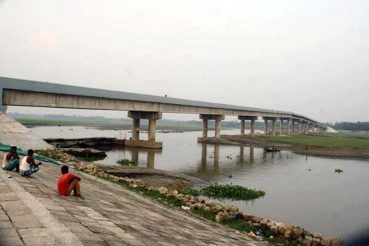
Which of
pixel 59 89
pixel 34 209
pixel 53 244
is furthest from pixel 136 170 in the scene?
pixel 53 244

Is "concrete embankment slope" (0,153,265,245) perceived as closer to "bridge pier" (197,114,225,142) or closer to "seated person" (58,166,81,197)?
"seated person" (58,166,81,197)

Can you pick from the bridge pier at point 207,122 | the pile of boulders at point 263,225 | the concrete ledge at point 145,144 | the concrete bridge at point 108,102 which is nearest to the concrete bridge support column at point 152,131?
the concrete bridge at point 108,102

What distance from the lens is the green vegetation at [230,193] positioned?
2341 centimetres

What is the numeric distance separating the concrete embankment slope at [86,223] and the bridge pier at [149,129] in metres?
42.9

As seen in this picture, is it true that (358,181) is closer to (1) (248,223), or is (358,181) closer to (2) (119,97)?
(1) (248,223)

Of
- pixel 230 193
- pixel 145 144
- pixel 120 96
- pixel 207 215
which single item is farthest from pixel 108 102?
pixel 207 215

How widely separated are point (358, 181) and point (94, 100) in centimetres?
3279

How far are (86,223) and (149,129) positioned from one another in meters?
51.4

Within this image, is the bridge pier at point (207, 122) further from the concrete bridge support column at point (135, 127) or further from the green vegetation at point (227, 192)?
the green vegetation at point (227, 192)

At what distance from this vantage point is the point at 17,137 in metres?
26.7

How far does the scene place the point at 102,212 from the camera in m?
10.2

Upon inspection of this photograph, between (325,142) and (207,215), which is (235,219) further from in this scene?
(325,142)

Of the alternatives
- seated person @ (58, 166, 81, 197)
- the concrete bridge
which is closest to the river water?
the concrete bridge

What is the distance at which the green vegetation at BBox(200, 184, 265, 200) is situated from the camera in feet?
76.8
